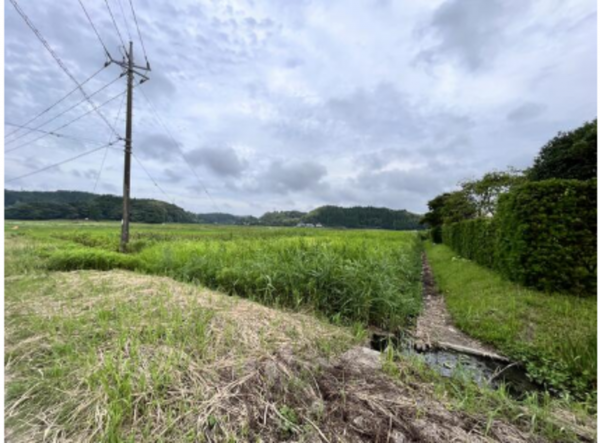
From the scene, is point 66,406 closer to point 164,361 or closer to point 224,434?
point 164,361

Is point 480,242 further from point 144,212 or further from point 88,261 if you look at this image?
point 144,212

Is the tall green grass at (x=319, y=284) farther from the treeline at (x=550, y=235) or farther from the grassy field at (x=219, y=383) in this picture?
the treeline at (x=550, y=235)

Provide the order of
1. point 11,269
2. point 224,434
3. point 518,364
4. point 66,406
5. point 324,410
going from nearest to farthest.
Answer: point 224,434, point 66,406, point 324,410, point 518,364, point 11,269

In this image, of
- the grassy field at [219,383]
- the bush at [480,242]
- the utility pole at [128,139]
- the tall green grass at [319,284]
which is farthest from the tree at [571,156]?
the utility pole at [128,139]

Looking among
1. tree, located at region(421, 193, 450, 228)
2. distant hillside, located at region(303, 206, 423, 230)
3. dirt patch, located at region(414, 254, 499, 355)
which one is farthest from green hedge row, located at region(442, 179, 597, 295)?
distant hillside, located at region(303, 206, 423, 230)

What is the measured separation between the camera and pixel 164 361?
2.18 meters

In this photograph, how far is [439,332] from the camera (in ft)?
13.4

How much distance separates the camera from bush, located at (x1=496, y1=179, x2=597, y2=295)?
4.63 meters

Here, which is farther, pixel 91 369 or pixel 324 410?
pixel 91 369

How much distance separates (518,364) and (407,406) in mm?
2264

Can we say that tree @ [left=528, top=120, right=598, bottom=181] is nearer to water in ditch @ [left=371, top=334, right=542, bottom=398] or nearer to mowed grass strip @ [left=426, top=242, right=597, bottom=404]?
mowed grass strip @ [left=426, top=242, right=597, bottom=404]

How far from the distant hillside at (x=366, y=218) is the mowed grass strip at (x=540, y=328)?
69331mm

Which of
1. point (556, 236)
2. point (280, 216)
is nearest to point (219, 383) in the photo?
point (556, 236)

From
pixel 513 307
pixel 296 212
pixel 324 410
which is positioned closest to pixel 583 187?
pixel 513 307
